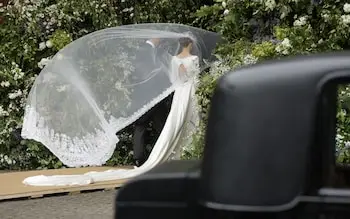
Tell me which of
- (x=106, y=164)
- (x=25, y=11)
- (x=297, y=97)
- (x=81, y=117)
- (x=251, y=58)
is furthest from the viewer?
(x=25, y=11)

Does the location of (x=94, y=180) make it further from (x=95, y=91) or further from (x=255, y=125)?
(x=255, y=125)

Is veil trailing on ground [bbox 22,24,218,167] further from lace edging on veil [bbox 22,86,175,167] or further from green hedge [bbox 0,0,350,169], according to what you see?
green hedge [bbox 0,0,350,169]

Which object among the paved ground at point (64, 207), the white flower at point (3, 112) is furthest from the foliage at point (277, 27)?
the white flower at point (3, 112)

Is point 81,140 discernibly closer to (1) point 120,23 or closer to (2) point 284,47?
(1) point 120,23

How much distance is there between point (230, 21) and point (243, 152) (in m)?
6.26

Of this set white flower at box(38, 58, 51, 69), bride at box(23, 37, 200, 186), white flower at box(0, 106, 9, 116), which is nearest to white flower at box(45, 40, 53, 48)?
white flower at box(38, 58, 51, 69)

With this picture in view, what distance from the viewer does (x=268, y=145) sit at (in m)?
2.80

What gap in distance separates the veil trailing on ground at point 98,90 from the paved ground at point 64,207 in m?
0.97

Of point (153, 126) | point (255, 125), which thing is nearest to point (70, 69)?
point (153, 126)

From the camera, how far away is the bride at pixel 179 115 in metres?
8.83

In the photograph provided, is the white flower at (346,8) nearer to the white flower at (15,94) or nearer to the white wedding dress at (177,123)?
the white wedding dress at (177,123)

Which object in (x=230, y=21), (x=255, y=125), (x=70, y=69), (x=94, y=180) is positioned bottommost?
(x=94, y=180)

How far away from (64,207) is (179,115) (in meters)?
2.05

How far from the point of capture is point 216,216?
2.81 meters
